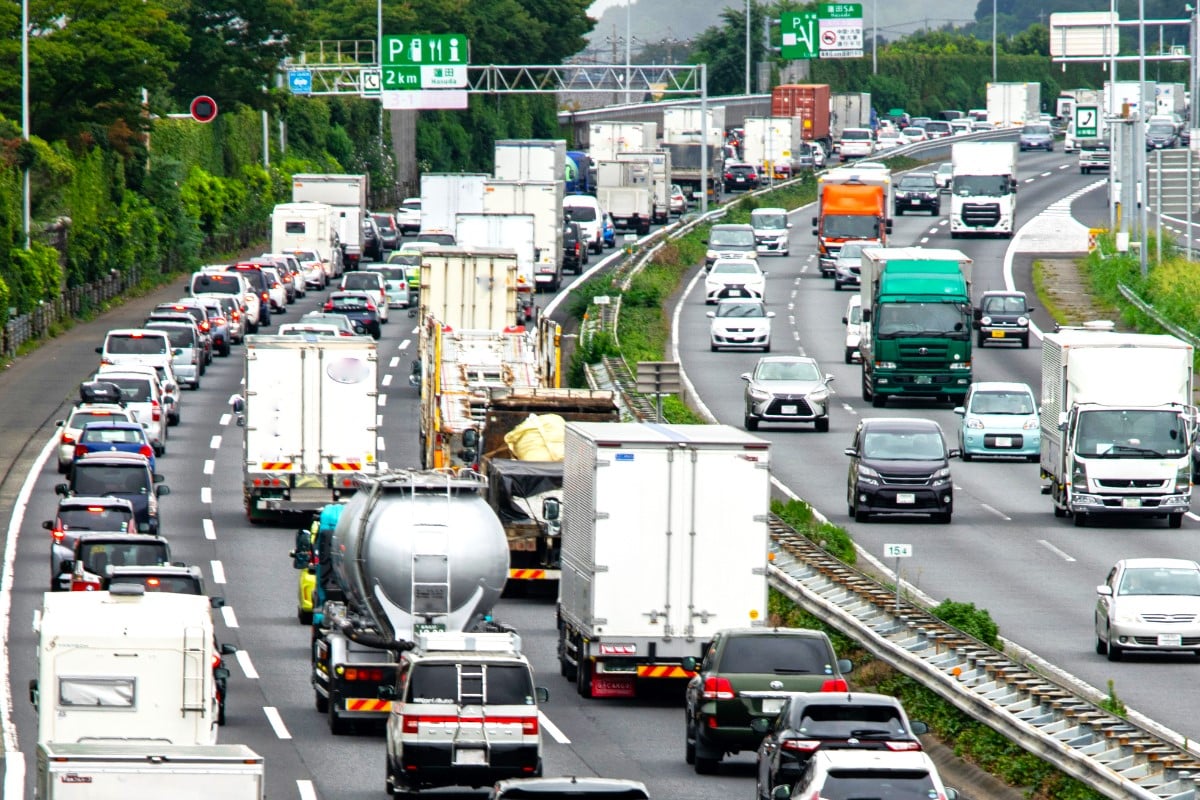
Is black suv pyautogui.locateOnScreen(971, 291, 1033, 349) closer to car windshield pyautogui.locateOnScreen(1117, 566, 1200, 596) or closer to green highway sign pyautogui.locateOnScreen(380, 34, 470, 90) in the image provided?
green highway sign pyautogui.locateOnScreen(380, 34, 470, 90)

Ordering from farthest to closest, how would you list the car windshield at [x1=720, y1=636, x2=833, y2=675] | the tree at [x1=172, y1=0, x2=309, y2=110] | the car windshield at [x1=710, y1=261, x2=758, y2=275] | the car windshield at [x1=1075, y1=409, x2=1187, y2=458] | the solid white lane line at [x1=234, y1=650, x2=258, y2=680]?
the tree at [x1=172, y1=0, x2=309, y2=110] → the car windshield at [x1=710, y1=261, x2=758, y2=275] → the car windshield at [x1=1075, y1=409, x2=1187, y2=458] → the solid white lane line at [x1=234, y1=650, x2=258, y2=680] → the car windshield at [x1=720, y1=636, x2=833, y2=675]

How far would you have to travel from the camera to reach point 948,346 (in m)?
58.4

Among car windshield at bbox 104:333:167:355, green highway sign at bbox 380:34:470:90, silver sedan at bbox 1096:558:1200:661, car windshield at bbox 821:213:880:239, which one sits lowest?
silver sedan at bbox 1096:558:1200:661

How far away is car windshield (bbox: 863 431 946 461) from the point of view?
1745 inches

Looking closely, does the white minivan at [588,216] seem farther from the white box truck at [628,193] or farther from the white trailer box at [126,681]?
the white trailer box at [126,681]

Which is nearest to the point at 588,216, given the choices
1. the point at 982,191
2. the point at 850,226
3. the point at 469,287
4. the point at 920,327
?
the point at 850,226

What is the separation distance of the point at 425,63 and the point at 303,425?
6390cm

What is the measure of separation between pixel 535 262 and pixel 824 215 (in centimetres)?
1515

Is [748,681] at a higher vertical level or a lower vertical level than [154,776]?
lower

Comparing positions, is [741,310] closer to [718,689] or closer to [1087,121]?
[1087,121]

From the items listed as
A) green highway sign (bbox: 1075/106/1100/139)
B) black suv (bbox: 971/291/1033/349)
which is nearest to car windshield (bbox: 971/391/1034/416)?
black suv (bbox: 971/291/1033/349)

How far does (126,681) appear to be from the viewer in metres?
22.7

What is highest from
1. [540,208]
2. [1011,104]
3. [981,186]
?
[1011,104]

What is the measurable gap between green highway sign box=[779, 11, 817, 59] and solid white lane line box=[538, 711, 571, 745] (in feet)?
420
